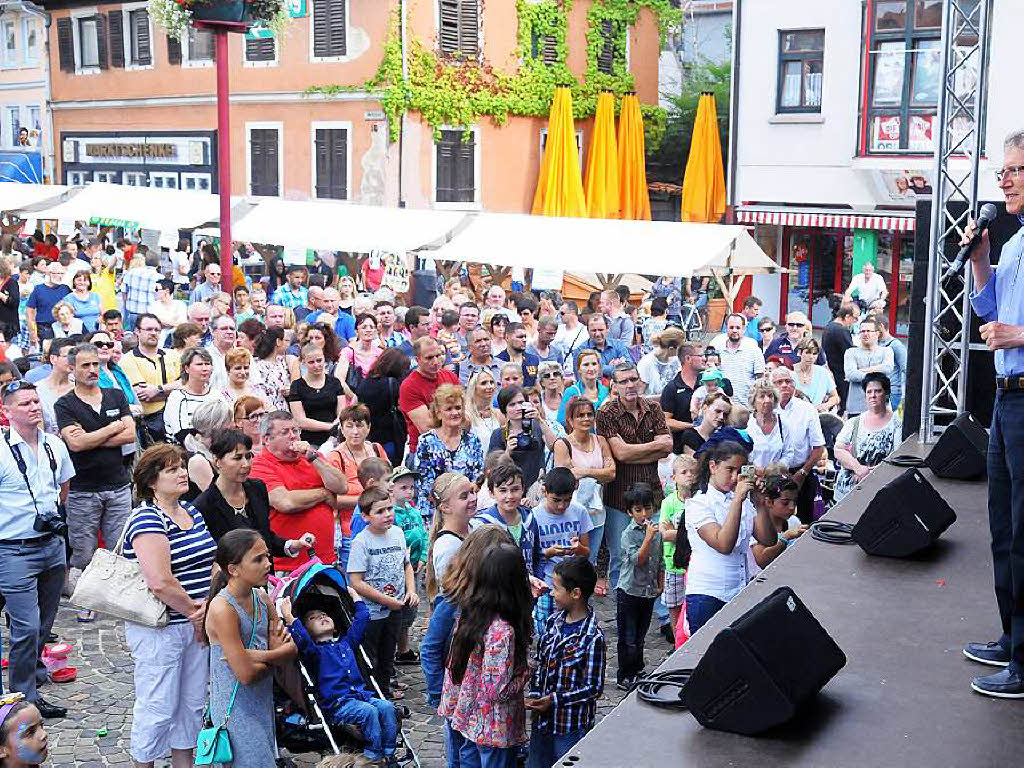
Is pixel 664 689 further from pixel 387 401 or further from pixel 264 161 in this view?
pixel 264 161

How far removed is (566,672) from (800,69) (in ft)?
72.1

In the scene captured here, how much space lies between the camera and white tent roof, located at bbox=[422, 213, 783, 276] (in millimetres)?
17922

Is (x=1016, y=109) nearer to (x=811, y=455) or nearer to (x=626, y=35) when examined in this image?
(x=626, y=35)

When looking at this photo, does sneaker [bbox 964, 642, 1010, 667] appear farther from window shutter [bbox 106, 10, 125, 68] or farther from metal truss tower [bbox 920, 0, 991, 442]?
window shutter [bbox 106, 10, 125, 68]

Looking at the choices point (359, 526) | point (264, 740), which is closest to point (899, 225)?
point (359, 526)

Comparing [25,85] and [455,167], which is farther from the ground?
[25,85]

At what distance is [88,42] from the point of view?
3494 cm

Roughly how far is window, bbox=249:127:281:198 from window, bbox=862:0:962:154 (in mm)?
12995

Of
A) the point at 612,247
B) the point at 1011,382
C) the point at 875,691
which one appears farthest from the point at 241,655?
the point at 612,247

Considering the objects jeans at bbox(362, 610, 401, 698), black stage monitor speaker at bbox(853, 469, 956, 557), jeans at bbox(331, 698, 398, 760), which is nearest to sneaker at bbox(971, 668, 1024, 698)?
black stage monitor speaker at bbox(853, 469, 956, 557)

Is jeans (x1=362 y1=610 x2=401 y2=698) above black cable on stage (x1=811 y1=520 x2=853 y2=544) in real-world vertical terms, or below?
below

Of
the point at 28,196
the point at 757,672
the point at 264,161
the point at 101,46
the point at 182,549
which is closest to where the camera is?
the point at 757,672

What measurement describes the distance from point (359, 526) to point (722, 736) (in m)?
3.76

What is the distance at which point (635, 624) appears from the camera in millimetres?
7867
